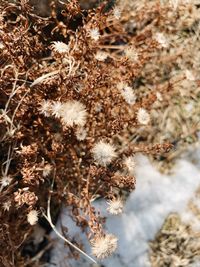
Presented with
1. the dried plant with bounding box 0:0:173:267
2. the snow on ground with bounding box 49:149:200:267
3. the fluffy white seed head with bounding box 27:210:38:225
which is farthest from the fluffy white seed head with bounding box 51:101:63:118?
the snow on ground with bounding box 49:149:200:267

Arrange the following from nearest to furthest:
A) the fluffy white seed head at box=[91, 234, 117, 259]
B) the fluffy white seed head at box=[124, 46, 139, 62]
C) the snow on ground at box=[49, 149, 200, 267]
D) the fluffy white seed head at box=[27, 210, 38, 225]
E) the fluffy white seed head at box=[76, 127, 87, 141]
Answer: the fluffy white seed head at box=[91, 234, 117, 259] → the fluffy white seed head at box=[27, 210, 38, 225] → the fluffy white seed head at box=[76, 127, 87, 141] → the fluffy white seed head at box=[124, 46, 139, 62] → the snow on ground at box=[49, 149, 200, 267]

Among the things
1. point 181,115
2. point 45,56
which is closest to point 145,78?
point 181,115

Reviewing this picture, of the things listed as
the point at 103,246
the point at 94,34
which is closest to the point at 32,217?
the point at 103,246

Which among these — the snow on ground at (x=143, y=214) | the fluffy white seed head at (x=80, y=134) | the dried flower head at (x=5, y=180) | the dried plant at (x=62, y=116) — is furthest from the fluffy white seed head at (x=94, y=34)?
the snow on ground at (x=143, y=214)

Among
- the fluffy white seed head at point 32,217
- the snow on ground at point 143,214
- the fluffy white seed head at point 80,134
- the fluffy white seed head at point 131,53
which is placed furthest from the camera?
the snow on ground at point 143,214

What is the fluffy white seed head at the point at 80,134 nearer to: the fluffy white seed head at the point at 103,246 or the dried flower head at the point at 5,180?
the dried flower head at the point at 5,180

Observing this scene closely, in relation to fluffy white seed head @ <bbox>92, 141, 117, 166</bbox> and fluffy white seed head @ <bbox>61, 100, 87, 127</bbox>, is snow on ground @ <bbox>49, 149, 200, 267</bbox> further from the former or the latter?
fluffy white seed head @ <bbox>61, 100, 87, 127</bbox>

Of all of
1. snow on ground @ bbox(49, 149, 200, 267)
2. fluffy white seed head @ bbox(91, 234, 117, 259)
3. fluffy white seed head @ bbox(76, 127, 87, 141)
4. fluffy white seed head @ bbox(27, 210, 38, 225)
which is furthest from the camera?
snow on ground @ bbox(49, 149, 200, 267)
